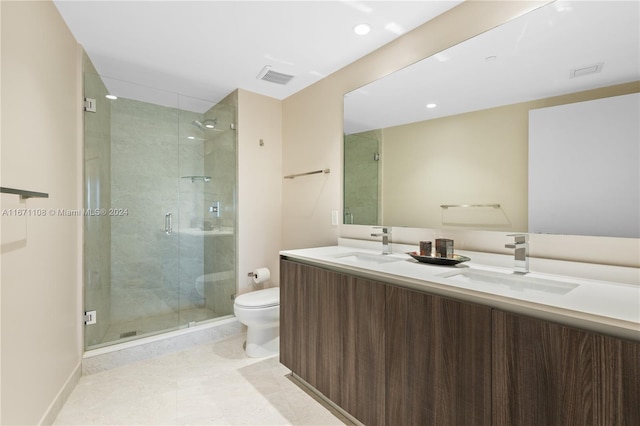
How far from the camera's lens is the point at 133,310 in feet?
8.47

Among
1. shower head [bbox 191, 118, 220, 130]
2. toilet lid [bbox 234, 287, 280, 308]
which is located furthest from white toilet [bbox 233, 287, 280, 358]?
shower head [bbox 191, 118, 220, 130]

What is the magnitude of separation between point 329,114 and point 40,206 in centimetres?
196

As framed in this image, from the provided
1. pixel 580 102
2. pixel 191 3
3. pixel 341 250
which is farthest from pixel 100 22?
pixel 580 102

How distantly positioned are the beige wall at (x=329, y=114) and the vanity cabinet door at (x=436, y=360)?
1.27 metres

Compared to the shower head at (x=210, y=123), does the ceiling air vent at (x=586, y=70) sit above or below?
below

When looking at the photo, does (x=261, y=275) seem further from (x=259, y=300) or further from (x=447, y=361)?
(x=447, y=361)

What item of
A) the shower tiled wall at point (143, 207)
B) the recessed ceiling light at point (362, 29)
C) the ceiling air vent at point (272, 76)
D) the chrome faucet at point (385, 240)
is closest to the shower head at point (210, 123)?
the shower tiled wall at point (143, 207)

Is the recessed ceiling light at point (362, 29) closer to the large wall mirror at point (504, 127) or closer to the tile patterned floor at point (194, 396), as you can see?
the large wall mirror at point (504, 127)

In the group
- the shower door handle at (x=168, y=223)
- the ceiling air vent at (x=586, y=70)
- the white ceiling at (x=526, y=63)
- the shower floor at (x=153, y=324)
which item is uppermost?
the white ceiling at (x=526, y=63)

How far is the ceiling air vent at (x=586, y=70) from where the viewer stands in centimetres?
125

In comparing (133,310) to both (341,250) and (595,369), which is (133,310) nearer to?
(341,250)

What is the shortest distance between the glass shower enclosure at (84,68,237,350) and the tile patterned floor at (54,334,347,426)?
394 millimetres

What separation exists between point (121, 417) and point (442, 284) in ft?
6.09

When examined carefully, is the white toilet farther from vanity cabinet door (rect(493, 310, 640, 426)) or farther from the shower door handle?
vanity cabinet door (rect(493, 310, 640, 426))
